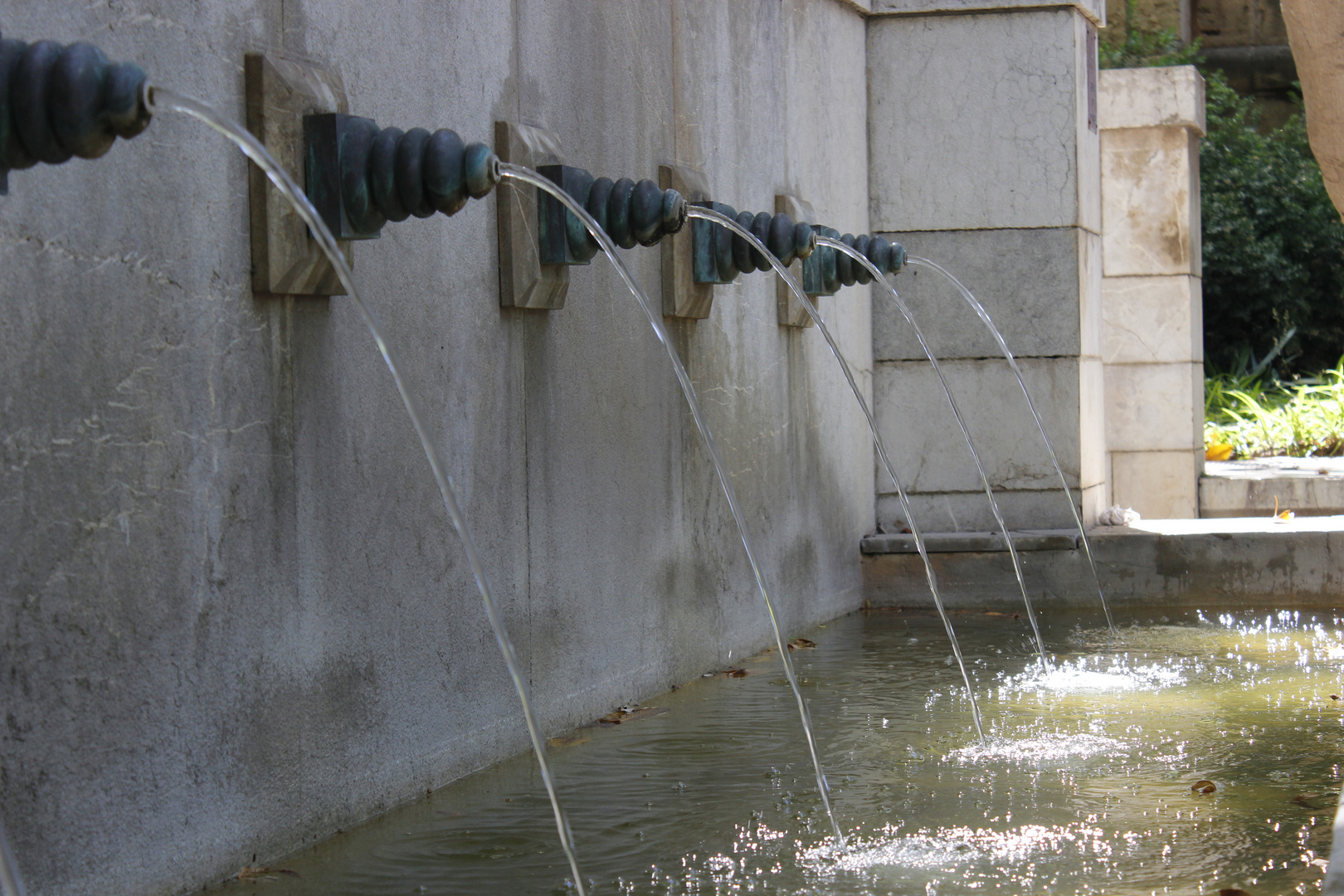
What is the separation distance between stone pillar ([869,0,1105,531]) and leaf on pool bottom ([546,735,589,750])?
3788 millimetres

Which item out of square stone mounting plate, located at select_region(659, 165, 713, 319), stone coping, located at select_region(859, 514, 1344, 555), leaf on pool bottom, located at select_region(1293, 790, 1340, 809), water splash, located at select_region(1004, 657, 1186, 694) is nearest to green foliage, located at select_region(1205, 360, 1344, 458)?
stone coping, located at select_region(859, 514, 1344, 555)

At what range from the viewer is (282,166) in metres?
3.49

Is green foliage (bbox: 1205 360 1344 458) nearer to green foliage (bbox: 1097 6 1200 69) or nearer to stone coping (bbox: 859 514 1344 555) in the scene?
green foliage (bbox: 1097 6 1200 69)

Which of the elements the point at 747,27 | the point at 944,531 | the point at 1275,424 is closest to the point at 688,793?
the point at 747,27

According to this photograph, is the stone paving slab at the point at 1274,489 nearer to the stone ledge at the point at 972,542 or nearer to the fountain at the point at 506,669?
the stone ledge at the point at 972,542

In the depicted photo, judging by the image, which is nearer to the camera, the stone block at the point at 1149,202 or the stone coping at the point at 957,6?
the stone coping at the point at 957,6

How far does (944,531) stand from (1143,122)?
4.75 meters

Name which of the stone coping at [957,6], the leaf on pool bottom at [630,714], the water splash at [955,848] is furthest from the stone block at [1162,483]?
the water splash at [955,848]

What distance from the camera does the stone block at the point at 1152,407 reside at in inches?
447

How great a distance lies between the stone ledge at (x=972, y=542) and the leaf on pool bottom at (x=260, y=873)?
4863mm

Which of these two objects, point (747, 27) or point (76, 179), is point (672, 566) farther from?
point (76, 179)

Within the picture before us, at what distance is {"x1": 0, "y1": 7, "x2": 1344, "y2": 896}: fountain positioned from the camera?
9.86ft

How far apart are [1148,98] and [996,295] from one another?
4.02 metres

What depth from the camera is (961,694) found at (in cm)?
523
